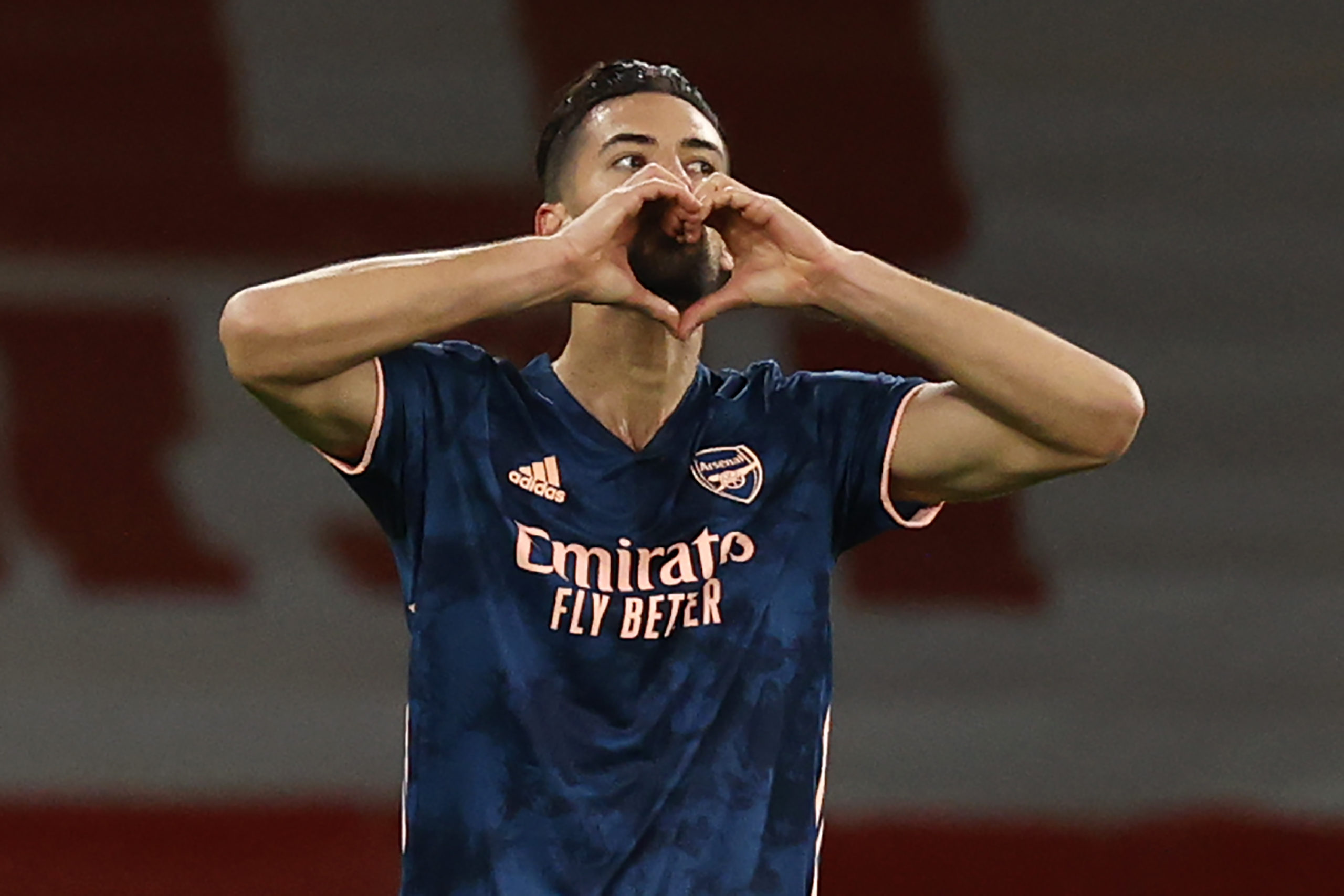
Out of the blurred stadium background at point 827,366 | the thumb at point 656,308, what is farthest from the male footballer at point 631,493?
the blurred stadium background at point 827,366

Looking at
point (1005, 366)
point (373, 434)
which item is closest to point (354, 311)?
point (373, 434)

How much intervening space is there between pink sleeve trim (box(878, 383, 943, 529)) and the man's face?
0.76 feet

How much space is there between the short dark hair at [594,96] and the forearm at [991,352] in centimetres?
31

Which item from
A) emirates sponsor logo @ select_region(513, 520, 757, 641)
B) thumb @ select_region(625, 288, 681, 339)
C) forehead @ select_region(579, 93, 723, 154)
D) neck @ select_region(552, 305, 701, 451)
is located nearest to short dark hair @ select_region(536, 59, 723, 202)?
forehead @ select_region(579, 93, 723, 154)

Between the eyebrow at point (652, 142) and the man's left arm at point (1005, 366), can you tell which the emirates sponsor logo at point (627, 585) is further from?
the eyebrow at point (652, 142)

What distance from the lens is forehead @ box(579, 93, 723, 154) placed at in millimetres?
1820

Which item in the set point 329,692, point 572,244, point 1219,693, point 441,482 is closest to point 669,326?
point 572,244

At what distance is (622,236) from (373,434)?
30 cm

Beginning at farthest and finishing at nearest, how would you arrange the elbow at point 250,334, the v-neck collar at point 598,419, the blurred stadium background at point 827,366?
the blurred stadium background at point 827,366 < the v-neck collar at point 598,419 < the elbow at point 250,334

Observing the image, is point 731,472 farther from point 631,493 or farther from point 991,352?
point 991,352

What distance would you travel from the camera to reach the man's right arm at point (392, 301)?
1.58m

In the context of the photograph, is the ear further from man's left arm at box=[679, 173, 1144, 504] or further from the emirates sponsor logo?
the emirates sponsor logo

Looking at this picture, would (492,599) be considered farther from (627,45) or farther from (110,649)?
(627,45)

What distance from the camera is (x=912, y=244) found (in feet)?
10.1
